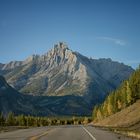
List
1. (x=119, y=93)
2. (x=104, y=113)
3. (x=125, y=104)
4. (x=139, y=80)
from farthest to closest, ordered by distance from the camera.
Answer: (x=104, y=113) → (x=119, y=93) → (x=125, y=104) → (x=139, y=80)

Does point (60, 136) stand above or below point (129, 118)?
below

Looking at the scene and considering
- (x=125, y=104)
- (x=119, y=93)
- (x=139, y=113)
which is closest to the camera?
(x=139, y=113)

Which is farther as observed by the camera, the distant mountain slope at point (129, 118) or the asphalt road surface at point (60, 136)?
the distant mountain slope at point (129, 118)

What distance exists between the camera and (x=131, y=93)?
A: 146875mm

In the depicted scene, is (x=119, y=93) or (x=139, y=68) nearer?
(x=139, y=68)

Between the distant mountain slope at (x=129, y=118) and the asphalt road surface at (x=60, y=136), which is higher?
the distant mountain slope at (x=129, y=118)

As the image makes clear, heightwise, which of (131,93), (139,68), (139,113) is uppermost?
(139,68)

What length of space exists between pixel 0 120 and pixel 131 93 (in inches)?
2662

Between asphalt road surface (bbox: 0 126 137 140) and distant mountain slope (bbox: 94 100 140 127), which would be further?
distant mountain slope (bbox: 94 100 140 127)

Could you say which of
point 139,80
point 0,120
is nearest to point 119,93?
point 139,80

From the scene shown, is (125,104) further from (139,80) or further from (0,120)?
(0,120)

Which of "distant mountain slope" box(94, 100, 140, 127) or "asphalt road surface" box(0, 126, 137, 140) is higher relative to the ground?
"distant mountain slope" box(94, 100, 140, 127)

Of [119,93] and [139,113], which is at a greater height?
[119,93]

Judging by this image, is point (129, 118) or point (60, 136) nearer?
point (60, 136)
